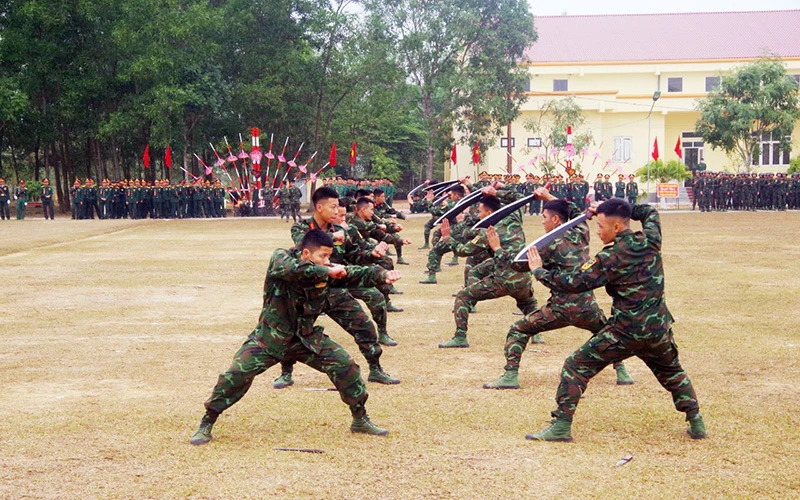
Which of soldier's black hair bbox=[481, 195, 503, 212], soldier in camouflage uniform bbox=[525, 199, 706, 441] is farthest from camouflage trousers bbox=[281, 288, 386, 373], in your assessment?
soldier's black hair bbox=[481, 195, 503, 212]

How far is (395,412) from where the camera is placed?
732 cm

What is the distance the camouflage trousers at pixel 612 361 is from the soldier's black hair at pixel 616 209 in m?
0.81

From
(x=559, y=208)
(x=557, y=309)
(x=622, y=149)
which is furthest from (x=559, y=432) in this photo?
(x=622, y=149)

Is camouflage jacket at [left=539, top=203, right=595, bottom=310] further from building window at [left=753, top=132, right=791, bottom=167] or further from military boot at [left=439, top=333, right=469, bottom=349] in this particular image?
building window at [left=753, top=132, right=791, bottom=167]

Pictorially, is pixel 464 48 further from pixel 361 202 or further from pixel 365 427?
pixel 365 427

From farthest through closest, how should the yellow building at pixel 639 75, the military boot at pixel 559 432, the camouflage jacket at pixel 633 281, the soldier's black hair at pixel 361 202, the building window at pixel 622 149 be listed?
1. the building window at pixel 622 149
2. the yellow building at pixel 639 75
3. the soldier's black hair at pixel 361 202
4. the military boot at pixel 559 432
5. the camouflage jacket at pixel 633 281

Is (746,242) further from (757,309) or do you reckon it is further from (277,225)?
(277,225)

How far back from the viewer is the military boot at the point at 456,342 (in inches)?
395

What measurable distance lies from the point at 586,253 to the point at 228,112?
129 ft

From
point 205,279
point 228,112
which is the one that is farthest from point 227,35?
point 205,279

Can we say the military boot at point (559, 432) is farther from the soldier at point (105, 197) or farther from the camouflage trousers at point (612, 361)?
the soldier at point (105, 197)

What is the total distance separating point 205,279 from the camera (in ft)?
54.4

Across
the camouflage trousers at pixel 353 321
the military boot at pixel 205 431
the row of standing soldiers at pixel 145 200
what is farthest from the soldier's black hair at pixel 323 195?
the row of standing soldiers at pixel 145 200

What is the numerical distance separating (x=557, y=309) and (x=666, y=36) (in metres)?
53.6
